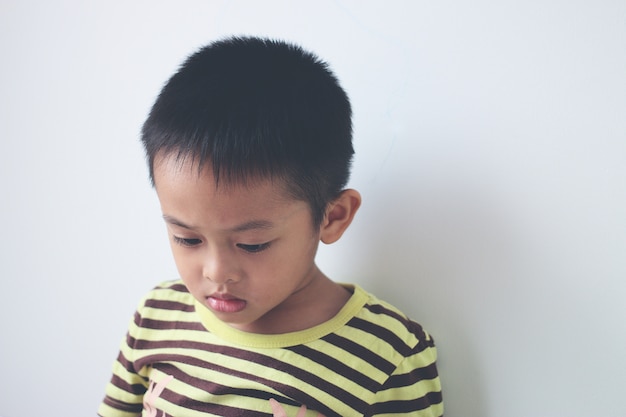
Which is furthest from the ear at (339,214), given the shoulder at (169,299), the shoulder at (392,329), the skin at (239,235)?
the shoulder at (169,299)


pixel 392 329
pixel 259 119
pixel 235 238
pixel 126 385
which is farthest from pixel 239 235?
pixel 126 385

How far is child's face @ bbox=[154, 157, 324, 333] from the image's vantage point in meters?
0.58

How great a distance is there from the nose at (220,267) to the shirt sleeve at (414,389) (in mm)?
230

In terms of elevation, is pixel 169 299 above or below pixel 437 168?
→ below

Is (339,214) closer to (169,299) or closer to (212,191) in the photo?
(212,191)

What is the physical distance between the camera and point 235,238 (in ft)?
1.98

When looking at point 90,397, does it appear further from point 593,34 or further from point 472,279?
point 593,34

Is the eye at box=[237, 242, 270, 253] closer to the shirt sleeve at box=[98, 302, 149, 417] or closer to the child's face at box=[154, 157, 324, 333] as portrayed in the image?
the child's face at box=[154, 157, 324, 333]

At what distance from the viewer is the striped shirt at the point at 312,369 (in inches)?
26.9

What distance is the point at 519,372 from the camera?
68cm

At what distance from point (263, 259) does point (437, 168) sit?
0.24 meters

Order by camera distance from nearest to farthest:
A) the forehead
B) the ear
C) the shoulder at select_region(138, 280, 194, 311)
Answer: the forehead → the ear → the shoulder at select_region(138, 280, 194, 311)

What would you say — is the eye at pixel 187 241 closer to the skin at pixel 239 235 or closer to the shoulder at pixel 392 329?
the skin at pixel 239 235

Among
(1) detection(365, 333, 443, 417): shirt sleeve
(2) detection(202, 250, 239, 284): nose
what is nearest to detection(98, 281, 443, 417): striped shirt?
(1) detection(365, 333, 443, 417): shirt sleeve
